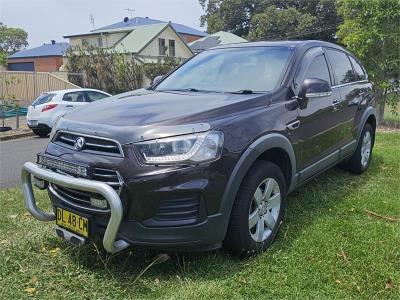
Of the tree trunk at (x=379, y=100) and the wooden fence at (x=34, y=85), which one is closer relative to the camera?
the tree trunk at (x=379, y=100)

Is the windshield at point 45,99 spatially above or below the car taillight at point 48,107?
above

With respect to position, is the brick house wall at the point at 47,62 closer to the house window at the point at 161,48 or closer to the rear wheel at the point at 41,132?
the house window at the point at 161,48

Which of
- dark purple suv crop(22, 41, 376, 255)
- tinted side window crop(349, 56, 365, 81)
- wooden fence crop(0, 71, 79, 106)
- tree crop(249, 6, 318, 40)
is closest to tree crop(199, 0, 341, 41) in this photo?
tree crop(249, 6, 318, 40)

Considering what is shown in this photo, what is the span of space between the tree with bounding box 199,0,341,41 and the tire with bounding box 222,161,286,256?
4575 cm

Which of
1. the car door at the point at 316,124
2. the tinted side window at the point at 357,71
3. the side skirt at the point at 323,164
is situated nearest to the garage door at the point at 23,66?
the tinted side window at the point at 357,71

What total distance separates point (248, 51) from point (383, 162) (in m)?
3.28

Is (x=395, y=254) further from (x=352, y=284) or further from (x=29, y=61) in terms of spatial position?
(x=29, y=61)

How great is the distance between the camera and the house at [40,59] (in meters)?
44.5

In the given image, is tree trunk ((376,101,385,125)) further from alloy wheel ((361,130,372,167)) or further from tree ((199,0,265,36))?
tree ((199,0,265,36))

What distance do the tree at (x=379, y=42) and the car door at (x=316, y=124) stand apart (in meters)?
6.79

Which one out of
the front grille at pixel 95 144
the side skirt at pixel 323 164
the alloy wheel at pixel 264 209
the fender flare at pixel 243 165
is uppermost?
the front grille at pixel 95 144

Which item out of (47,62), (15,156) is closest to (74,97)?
(15,156)

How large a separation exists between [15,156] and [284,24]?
42.2 meters

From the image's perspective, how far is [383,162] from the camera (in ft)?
21.5
